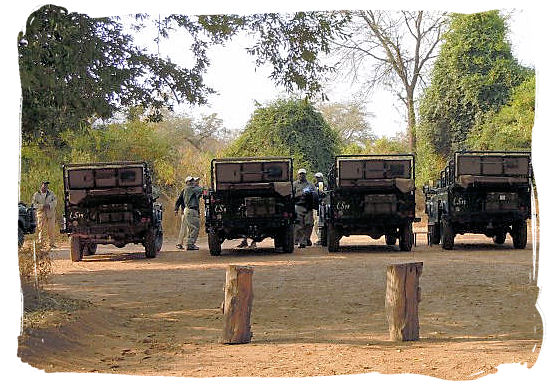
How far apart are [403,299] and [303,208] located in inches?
277

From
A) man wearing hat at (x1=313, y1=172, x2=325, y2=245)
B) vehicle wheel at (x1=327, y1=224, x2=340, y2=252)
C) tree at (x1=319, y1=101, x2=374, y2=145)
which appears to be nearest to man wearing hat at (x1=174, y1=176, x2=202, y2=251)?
man wearing hat at (x1=313, y1=172, x2=325, y2=245)

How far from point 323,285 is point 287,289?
42 cm

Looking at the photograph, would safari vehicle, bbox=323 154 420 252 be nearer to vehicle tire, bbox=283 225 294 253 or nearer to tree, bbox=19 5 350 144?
vehicle tire, bbox=283 225 294 253

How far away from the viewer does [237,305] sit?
6.66 m

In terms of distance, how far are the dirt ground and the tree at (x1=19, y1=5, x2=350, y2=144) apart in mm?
1765

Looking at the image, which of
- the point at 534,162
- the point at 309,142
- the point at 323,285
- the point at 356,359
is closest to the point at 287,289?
the point at 323,285

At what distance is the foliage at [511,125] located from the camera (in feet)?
25.5

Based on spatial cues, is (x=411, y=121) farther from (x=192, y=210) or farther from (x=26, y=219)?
(x=192, y=210)

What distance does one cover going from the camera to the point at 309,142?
1019 centimetres

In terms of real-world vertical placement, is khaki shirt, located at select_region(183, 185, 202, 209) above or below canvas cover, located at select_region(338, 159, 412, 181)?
below

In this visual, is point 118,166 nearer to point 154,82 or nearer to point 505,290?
point 154,82

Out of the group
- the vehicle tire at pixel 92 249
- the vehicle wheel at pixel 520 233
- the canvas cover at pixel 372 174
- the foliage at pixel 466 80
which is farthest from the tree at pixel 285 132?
the vehicle tire at pixel 92 249

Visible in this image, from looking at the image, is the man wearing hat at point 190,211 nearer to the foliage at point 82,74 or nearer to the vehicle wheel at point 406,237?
the foliage at point 82,74

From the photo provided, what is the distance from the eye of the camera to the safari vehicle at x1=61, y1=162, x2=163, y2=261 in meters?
11.1
